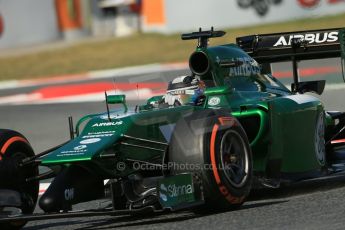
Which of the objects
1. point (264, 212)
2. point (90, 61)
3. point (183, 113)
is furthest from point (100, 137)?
point (90, 61)

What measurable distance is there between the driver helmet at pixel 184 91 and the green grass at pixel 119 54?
14.1m

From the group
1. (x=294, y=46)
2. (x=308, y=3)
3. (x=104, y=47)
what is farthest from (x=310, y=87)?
(x=104, y=47)

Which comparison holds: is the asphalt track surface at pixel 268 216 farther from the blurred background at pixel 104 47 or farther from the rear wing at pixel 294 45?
the blurred background at pixel 104 47

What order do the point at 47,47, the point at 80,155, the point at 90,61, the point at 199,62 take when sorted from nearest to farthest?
the point at 80,155 → the point at 199,62 → the point at 90,61 → the point at 47,47

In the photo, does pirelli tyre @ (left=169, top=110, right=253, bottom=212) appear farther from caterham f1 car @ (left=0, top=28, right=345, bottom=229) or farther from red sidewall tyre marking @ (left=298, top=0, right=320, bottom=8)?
red sidewall tyre marking @ (left=298, top=0, right=320, bottom=8)

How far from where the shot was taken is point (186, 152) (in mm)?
5824

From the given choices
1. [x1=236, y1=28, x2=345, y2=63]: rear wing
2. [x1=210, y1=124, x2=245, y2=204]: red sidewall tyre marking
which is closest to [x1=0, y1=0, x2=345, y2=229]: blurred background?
[x1=210, y1=124, x2=245, y2=204]: red sidewall tyre marking

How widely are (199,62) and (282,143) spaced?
105cm

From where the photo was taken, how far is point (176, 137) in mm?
5895

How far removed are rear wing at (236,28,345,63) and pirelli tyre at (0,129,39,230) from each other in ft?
8.72

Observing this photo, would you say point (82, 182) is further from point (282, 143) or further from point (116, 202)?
point (282, 143)

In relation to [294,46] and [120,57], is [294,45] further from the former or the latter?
[120,57]

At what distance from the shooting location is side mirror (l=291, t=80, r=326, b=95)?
315 inches

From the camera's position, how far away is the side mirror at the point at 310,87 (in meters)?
8.00
